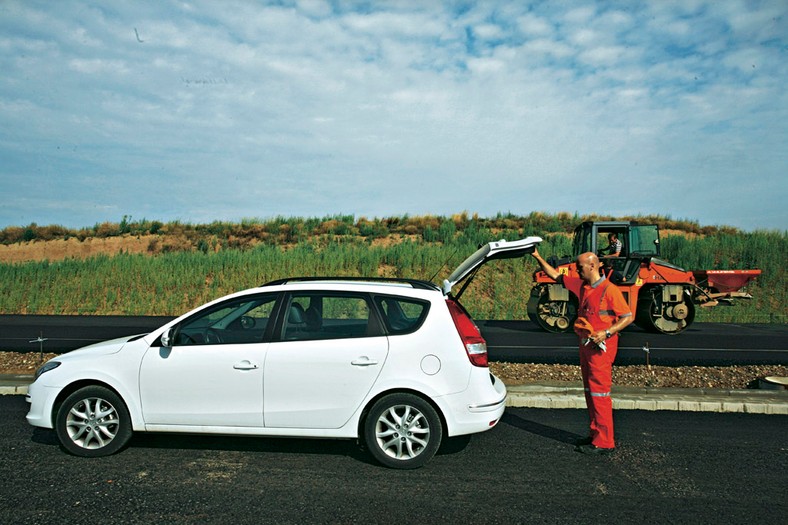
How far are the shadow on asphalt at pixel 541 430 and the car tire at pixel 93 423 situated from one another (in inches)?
157

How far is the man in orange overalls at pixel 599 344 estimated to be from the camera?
5.92 m

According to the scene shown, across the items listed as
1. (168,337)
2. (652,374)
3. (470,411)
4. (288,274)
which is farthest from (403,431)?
(288,274)

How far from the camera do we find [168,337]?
229 inches

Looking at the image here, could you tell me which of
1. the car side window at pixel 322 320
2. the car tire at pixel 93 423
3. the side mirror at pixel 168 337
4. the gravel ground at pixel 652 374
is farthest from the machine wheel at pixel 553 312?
the car tire at pixel 93 423

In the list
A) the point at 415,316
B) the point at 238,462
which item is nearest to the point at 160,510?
the point at 238,462

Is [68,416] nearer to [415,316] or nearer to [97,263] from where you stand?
[415,316]

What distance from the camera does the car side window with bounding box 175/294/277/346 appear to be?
5871 millimetres

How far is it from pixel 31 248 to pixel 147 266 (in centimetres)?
2556

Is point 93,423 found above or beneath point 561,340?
above

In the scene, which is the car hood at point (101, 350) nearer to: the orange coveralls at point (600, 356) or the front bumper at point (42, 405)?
the front bumper at point (42, 405)

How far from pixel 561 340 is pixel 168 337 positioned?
11.0 m

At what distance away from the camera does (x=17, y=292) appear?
1117 inches

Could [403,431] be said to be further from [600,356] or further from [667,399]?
[667,399]

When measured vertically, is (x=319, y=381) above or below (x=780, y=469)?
above
